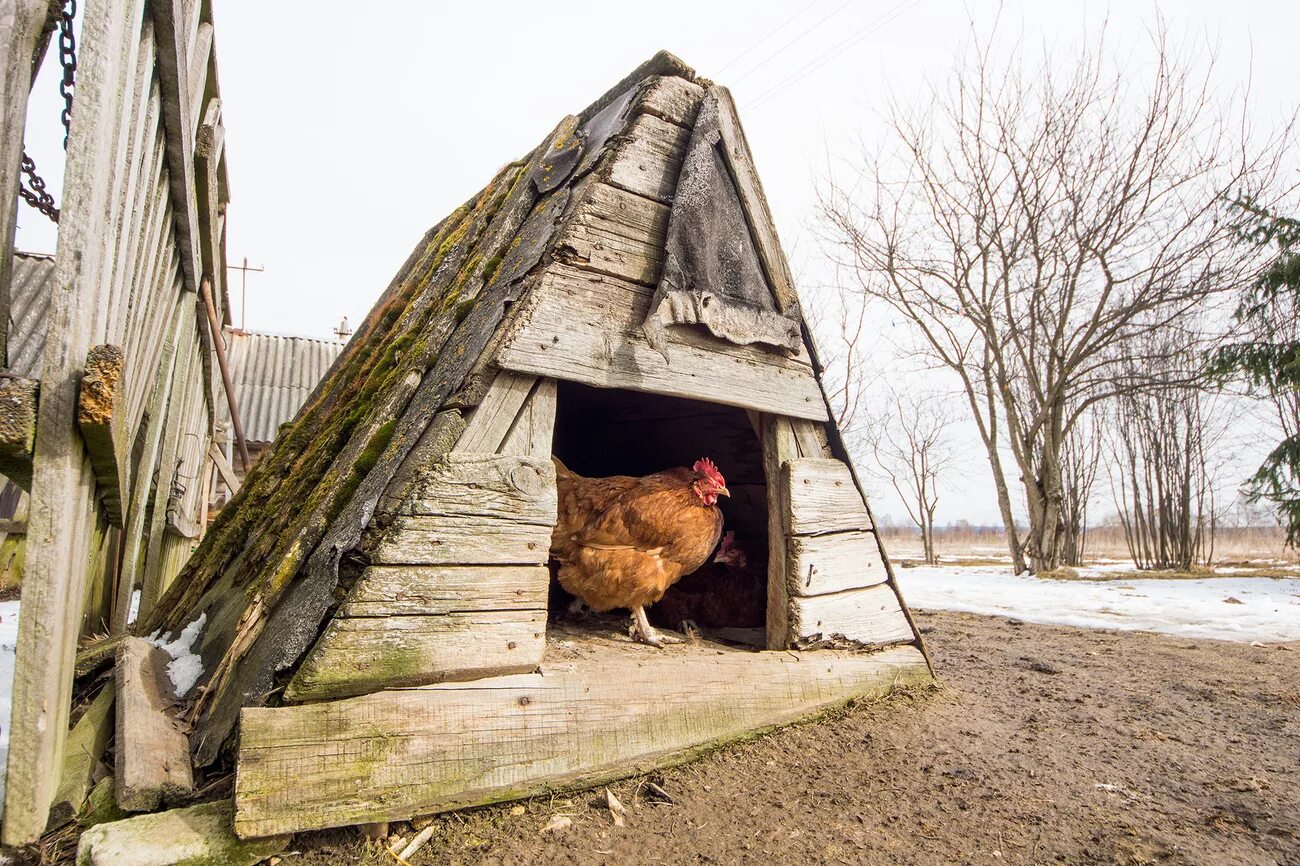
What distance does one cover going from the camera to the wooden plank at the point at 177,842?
6.21 feet

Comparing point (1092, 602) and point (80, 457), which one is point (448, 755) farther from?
point (1092, 602)

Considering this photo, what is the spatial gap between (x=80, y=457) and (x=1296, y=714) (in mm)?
5245

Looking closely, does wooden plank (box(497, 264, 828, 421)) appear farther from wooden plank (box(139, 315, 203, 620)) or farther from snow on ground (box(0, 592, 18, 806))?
wooden plank (box(139, 315, 203, 620))

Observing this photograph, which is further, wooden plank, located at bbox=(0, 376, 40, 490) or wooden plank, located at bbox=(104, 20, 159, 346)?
wooden plank, located at bbox=(104, 20, 159, 346)

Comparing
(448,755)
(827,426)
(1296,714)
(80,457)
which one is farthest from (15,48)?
(1296,714)

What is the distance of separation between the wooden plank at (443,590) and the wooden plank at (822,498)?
4.27ft

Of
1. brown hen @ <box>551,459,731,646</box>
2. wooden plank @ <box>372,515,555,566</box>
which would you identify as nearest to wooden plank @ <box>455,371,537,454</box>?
wooden plank @ <box>372,515,555,566</box>

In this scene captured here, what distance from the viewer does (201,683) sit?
2727 mm

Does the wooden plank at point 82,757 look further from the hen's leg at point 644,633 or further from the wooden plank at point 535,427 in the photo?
the hen's leg at point 644,633

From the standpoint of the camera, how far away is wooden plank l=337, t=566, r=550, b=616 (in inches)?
89.1

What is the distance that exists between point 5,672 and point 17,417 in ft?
9.52

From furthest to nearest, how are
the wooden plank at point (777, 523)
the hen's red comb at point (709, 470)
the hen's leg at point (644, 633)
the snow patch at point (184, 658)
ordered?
the hen's red comb at point (709, 470), the hen's leg at point (644, 633), the wooden plank at point (777, 523), the snow patch at point (184, 658)

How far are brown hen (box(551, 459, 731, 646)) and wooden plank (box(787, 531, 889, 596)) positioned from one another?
1.80 feet

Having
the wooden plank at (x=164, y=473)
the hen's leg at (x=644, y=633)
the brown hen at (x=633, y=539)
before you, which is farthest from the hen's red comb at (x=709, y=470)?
the wooden plank at (x=164, y=473)
